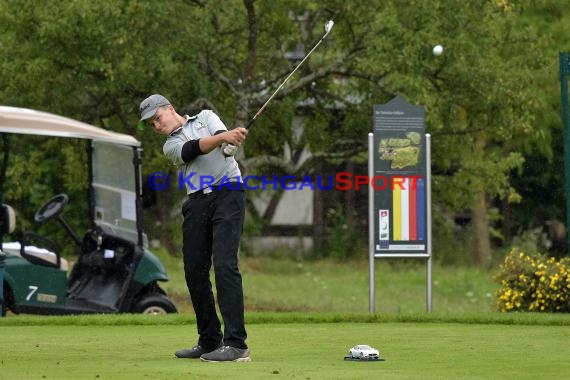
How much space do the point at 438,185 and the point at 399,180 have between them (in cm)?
534

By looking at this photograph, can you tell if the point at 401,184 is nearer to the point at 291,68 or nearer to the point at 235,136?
the point at 291,68

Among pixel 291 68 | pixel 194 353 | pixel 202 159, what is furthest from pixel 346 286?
pixel 202 159

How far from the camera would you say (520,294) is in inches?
609

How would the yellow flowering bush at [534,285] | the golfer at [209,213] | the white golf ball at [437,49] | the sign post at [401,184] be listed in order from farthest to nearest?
the white golf ball at [437,49], the sign post at [401,184], the yellow flowering bush at [534,285], the golfer at [209,213]

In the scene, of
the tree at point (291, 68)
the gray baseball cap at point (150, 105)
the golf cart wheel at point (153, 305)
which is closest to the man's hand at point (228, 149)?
the gray baseball cap at point (150, 105)

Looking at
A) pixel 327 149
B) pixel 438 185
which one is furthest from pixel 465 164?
pixel 327 149

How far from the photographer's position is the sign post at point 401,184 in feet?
52.6

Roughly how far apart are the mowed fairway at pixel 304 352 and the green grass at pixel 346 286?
7.12 metres

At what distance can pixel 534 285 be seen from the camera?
1536cm

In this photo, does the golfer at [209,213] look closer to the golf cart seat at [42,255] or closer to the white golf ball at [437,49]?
the golf cart seat at [42,255]

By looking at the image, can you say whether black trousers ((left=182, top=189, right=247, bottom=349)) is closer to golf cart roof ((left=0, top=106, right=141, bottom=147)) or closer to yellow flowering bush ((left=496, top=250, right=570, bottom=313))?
golf cart roof ((left=0, top=106, right=141, bottom=147))

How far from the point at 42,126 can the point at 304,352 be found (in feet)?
20.7

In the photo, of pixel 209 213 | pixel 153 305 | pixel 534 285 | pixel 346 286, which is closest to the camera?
pixel 209 213

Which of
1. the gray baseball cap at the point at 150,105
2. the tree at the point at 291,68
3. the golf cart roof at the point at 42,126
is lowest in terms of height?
the gray baseball cap at the point at 150,105
